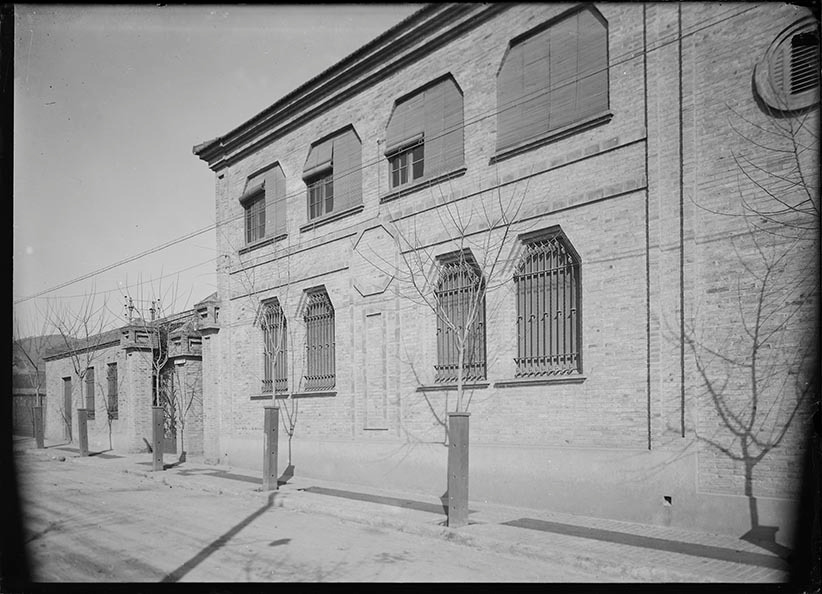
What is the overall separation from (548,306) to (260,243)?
9505 mm

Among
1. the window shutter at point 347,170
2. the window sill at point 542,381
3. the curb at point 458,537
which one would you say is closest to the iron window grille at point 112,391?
the curb at point 458,537

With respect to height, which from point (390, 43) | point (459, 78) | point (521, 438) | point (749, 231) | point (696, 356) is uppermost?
point (390, 43)

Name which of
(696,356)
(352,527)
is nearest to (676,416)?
(696,356)

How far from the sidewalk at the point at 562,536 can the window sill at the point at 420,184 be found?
577cm

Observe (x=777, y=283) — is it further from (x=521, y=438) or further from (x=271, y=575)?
(x=271, y=575)

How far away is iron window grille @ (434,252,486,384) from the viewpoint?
12266 mm

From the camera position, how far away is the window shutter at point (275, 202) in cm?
1762

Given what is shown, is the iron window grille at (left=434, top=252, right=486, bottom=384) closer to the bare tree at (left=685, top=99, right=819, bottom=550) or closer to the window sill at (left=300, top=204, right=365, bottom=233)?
the window sill at (left=300, top=204, right=365, bottom=233)

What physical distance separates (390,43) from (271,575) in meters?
10.4

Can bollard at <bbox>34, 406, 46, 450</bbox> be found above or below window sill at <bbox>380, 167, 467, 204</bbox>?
below

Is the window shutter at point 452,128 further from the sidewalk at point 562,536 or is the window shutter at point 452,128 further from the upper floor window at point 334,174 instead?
the sidewalk at point 562,536

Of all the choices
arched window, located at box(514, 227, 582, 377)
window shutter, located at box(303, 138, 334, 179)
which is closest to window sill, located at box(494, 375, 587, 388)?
arched window, located at box(514, 227, 582, 377)

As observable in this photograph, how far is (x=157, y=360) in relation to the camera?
79.2 ft

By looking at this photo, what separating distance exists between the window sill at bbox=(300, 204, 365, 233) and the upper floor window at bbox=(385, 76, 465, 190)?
3.53 ft
